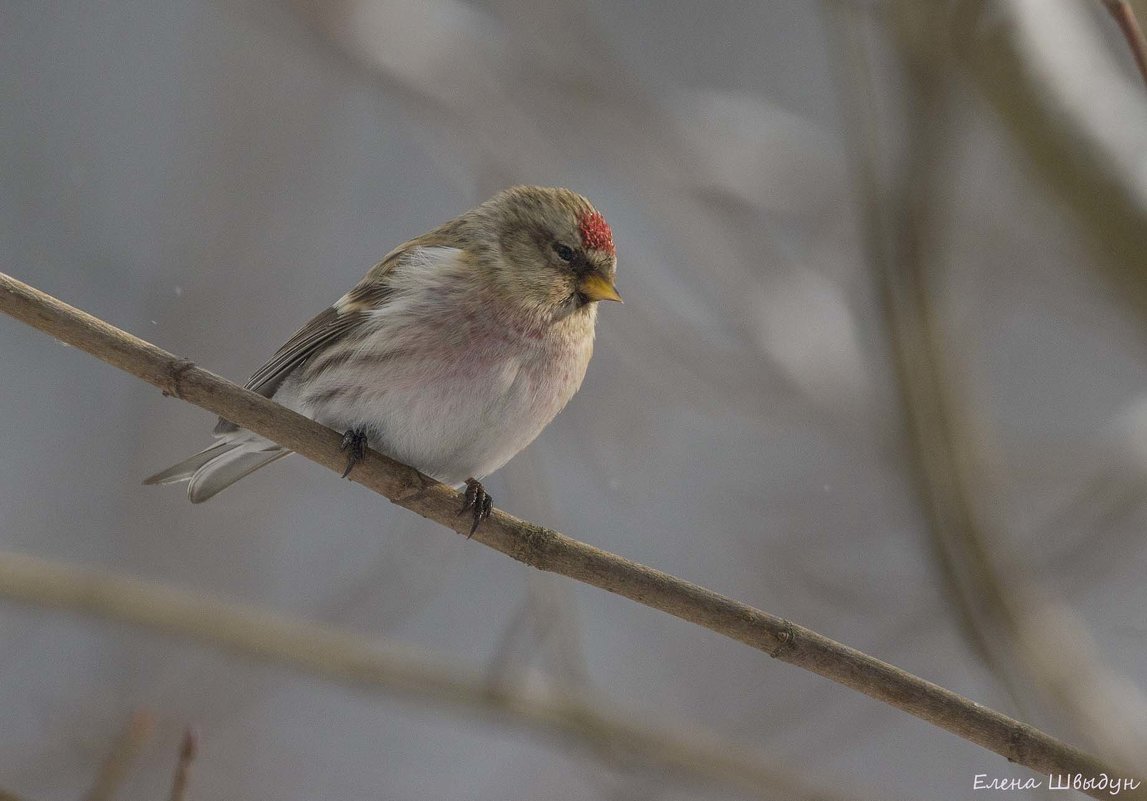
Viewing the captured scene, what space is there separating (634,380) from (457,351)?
7.36ft

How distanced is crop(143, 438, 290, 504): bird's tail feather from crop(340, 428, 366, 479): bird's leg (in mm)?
462

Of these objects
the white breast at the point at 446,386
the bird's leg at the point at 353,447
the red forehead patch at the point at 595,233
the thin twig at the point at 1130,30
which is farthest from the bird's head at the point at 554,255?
the thin twig at the point at 1130,30

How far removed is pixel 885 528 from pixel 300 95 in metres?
3.99

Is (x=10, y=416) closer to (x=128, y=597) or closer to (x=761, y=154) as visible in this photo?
(x=128, y=597)

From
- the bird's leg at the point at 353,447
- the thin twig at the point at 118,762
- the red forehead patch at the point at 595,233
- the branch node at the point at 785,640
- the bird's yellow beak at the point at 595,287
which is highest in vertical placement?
the red forehead patch at the point at 595,233

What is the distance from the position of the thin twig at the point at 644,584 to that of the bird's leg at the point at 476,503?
8 cm

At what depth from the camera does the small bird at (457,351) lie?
2922 mm

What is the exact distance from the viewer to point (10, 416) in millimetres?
5797

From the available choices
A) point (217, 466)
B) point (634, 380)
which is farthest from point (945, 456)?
point (634, 380)

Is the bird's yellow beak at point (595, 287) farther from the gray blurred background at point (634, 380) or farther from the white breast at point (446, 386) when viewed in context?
the gray blurred background at point (634, 380)

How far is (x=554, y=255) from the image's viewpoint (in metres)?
3.25

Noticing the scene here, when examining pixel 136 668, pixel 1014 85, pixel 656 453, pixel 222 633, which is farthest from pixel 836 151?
pixel 136 668

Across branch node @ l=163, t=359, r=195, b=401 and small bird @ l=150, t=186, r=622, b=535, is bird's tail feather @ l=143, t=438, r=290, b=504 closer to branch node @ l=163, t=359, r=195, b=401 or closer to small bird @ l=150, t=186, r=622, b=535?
small bird @ l=150, t=186, r=622, b=535

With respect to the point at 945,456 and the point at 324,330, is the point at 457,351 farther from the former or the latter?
the point at 945,456
